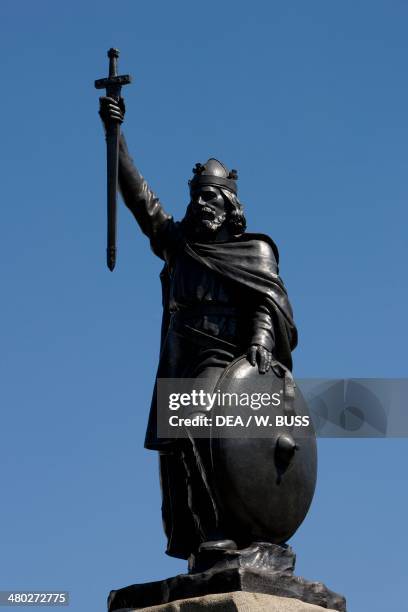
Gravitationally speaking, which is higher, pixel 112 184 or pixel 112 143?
pixel 112 143

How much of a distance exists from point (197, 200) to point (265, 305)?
A: 1.11 metres

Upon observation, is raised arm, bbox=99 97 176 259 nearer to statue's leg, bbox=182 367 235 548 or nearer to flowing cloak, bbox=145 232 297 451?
flowing cloak, bbox=145 232 297 451

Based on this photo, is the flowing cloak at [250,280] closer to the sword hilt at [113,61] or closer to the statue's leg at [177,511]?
the statue's leg at [177,511]

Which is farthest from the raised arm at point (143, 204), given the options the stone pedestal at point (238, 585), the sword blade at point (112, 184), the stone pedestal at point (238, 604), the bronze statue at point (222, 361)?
the stone pedestal at point (238, 604)

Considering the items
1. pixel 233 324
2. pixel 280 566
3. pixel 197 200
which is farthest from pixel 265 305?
pixel 280 566

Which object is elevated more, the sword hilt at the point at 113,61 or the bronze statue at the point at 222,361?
the sword hilt at the point at 113,61

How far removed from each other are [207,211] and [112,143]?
95cm

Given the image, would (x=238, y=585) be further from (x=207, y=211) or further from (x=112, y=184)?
(x=112, y=184)

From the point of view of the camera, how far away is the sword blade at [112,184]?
34.1ft

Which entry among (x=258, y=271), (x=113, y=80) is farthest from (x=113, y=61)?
(x=258, y=271)

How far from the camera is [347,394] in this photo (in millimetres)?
11156

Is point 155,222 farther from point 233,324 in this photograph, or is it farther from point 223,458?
point 223,458

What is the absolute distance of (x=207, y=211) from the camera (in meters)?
10.8

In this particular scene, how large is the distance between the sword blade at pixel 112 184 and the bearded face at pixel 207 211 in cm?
72
